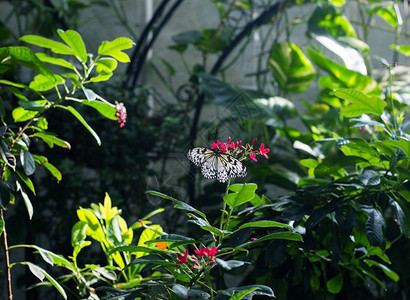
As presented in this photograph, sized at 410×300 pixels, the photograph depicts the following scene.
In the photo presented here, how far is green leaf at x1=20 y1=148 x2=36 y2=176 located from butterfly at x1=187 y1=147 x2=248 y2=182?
0.87 feet

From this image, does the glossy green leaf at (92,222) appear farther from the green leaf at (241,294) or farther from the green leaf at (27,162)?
the green leaf at (241,294)

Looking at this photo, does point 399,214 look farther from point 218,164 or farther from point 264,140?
point 264,140

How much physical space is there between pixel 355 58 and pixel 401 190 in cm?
83

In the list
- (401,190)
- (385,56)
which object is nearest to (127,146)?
(401,190)

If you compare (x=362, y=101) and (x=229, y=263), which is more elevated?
(x=362, y=101)

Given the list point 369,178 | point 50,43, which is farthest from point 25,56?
point 369,178

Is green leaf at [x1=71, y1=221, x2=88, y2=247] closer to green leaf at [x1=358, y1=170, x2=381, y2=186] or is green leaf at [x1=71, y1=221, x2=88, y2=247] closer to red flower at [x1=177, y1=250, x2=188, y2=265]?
red flower at [x1=177, y1=250, x2=188, y2=265]

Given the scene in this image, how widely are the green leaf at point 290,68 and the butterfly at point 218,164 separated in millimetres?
1140

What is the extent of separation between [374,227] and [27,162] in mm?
590

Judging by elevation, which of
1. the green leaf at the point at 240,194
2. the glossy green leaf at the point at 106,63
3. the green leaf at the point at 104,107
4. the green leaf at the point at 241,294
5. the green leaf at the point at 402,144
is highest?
the glossy green leaf at the point at 106,63

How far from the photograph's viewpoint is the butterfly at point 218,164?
78 cm

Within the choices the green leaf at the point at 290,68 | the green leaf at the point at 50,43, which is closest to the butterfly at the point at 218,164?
the green leaf at the point at 50,43

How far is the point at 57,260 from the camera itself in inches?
33.1

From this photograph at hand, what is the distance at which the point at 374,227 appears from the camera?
2.83ft
